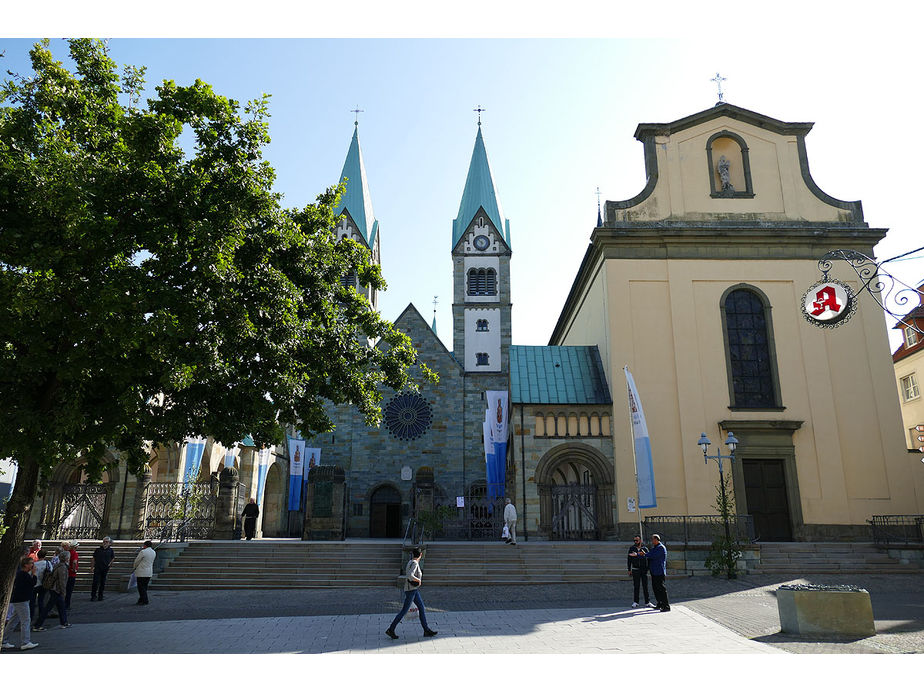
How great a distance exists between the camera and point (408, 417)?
40281 mm

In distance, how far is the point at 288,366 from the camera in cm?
1070

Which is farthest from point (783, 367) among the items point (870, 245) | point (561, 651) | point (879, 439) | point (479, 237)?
point (479, 237)

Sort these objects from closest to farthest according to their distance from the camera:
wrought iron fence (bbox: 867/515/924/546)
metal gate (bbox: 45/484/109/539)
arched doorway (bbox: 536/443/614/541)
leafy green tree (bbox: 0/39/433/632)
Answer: leafy green tree (bbox: 0/39/433/632) → wrought iron fence (bbox: 867/515/924/546) → metal gate (bbox: 45/484/109/539) → arched doorway (bbox: 536/443/614/541)

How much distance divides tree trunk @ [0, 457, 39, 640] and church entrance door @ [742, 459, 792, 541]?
21636mm

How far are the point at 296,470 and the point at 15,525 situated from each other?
Answer: 24.3 meters

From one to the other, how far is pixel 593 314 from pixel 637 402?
8.93 m

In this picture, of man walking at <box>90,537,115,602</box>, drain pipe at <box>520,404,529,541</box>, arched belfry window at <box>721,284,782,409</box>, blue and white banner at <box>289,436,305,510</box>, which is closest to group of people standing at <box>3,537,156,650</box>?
man walking at <box>90,537,115,602</box>

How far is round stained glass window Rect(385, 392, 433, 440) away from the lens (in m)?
40.0

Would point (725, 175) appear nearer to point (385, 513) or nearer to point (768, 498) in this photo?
point (768, 498)

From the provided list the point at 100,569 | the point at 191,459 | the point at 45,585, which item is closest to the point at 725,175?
the point at 191,459

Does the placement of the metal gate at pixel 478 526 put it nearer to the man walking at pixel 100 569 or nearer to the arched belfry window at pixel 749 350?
the arched belfry window at pixel 749 350

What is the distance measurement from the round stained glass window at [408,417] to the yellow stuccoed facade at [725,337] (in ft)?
49.9

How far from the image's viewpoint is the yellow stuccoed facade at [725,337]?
926 inches

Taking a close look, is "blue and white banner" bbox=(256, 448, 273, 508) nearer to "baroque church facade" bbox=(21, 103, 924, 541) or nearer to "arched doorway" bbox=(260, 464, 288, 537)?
"arched doorway" bbox=(260, 464, 288, 537)
